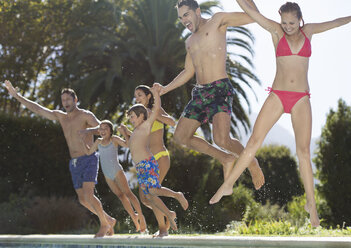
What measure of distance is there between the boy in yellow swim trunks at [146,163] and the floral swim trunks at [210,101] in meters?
0.67

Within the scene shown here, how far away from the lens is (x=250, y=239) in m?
5.47

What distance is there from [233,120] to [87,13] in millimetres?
10111

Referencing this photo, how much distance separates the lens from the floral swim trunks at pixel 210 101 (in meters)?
6.17

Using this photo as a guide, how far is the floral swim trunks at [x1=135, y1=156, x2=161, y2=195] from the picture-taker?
6.84 meters

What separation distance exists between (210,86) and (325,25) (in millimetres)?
1538

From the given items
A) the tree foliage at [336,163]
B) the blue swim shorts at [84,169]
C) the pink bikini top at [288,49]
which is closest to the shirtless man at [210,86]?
the pink bikini top at [288,49]

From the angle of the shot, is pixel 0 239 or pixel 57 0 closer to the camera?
pixel 0 239

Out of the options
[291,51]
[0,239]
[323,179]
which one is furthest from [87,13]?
[291,51]

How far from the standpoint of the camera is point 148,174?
6863mm

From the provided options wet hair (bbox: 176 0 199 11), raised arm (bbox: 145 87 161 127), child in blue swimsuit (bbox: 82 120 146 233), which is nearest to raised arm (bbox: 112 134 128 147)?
child in blue swimsuit (bbox: 82 120 146 233)

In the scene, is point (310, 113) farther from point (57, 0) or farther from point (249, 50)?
point (57, 0)

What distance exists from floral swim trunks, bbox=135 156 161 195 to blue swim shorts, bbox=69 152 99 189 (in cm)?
141

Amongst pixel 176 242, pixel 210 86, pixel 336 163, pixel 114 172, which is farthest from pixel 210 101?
pixel 336 163

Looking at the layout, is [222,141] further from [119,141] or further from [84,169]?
[84,169]
